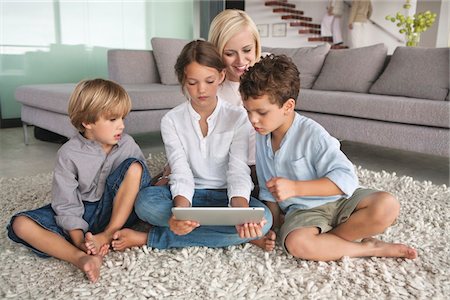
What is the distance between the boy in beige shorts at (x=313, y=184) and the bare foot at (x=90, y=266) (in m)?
0.56

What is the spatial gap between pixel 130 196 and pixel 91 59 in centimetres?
352

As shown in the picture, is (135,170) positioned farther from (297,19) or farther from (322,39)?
(297,19)

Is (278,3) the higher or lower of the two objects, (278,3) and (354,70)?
the higher

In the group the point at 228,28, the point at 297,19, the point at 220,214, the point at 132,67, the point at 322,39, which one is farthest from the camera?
the point at 297,19

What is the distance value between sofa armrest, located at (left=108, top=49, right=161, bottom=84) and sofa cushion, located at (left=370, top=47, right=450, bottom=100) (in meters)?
1.93

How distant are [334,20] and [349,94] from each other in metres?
4.44

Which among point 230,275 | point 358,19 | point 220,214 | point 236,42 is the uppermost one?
point 358,19

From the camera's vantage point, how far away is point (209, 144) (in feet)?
4.86

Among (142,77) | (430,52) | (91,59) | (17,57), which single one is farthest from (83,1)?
(430,52)

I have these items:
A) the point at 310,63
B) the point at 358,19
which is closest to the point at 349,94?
the point at 310,63

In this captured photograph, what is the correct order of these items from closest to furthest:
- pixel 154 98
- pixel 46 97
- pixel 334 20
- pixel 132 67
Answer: pixel 46 97 < pixel 154 98 < pixel 132 67 < pixel 334 20

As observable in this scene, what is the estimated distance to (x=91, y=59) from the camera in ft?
14.9

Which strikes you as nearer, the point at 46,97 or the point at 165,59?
the point at 46,97

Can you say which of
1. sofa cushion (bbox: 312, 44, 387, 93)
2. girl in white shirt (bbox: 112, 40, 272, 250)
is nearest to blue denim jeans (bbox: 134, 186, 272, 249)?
girl in white shirt (bbox: 112, 40, 272, 250)
